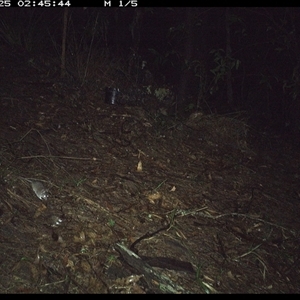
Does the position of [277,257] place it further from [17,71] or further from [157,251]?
[17,71]

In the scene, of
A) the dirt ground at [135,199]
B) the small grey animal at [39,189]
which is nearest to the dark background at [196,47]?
the dirt ground at [135,199]

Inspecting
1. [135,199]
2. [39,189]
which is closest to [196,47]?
[135,199]

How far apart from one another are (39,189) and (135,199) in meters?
0.71

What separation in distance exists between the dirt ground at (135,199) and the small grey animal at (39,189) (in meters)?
0.03

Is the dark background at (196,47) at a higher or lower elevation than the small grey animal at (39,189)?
higher

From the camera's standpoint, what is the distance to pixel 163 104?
4895mm

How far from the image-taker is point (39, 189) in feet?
8.96

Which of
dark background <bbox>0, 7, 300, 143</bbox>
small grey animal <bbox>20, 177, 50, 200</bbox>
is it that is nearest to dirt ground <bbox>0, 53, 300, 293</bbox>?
small grey animal <bbox>20, 177, 50, 200</bbox>

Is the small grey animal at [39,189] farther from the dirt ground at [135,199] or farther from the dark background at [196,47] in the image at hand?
the dark background at [196,47]

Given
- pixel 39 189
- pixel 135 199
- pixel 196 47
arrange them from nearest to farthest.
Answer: pixel 39 189 < pixel 135 199 < pixel 196 47

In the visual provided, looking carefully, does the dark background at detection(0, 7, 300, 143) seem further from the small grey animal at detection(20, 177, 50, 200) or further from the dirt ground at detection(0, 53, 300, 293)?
the small grey animal at detection(20, 177, 50, 200)

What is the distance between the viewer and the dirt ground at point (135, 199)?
2.19 meters

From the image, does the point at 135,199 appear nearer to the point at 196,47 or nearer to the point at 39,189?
the point at 39,189
